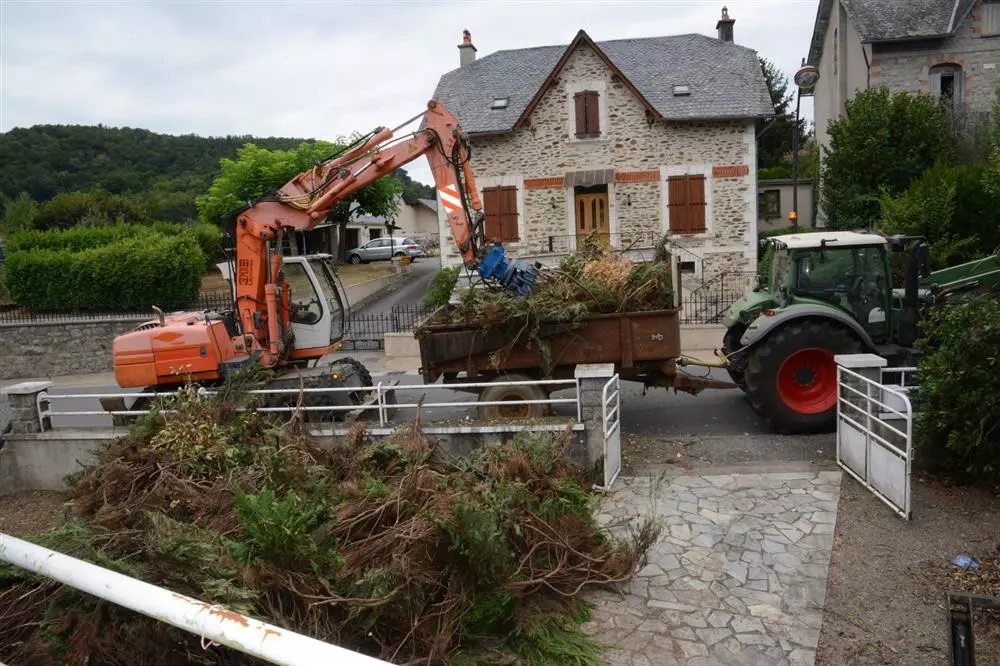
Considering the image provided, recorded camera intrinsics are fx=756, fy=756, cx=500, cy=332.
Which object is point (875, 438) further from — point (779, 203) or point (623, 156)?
point (779, 203)

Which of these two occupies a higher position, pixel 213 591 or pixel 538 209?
pixel 538 209

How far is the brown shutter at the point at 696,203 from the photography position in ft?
69.1

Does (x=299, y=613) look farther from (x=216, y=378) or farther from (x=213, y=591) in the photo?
(x=216, y=378)

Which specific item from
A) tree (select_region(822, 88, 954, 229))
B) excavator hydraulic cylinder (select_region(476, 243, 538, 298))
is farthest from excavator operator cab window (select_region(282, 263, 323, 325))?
tree (select_region(822, 88, 954, 229))

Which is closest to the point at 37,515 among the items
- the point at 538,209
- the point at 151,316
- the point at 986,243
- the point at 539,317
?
the point at 539,317

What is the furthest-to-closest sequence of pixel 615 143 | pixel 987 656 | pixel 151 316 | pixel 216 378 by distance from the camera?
1. pixel 615 143
2. pixel 151 316
3. pixel 216 378
4. pixel 987 656

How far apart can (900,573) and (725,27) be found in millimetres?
22729

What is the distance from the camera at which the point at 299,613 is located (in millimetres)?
4742

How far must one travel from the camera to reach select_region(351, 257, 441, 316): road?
2266 cm

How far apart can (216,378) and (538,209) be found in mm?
13712

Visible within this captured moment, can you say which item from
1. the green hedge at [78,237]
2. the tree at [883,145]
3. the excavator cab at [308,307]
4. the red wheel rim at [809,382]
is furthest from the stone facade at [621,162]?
the excavator cab at [308,307]

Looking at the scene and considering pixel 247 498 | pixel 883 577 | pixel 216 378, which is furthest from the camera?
pixel 216 378

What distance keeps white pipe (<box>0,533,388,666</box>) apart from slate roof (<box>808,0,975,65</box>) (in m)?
23.3

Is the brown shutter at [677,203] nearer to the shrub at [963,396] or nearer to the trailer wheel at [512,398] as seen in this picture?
the trailer wheel at [512,398]
